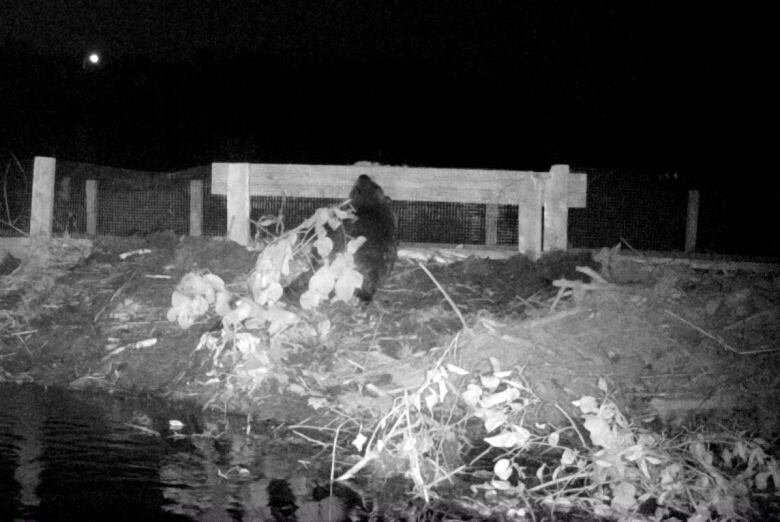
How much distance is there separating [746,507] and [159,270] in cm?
614

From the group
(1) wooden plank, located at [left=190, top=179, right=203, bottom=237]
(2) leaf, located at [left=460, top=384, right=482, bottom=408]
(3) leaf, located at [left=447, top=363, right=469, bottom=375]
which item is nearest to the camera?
(2) leaf, located at [left=460, top=384, right=482, bottom=408]

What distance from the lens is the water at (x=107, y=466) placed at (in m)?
4.24

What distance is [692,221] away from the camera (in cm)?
1283

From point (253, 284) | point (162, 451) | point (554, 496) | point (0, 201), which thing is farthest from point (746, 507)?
point (0, 201)

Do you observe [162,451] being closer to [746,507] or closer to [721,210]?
[746,507]

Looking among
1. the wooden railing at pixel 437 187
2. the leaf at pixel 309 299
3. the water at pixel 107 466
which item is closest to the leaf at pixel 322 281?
the leaf at pixel 309 299

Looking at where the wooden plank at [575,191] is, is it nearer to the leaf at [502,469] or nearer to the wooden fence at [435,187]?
the wooden fence at [435,187]

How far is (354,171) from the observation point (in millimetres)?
9320

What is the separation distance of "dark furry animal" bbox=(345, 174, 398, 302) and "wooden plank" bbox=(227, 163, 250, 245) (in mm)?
1220

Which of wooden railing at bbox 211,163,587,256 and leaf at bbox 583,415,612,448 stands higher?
wooden railing at bbox 211,163,587,256

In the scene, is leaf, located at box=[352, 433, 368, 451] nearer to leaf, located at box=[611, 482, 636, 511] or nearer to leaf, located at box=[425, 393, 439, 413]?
leaf, located at box=[425, 393, 439, 413]

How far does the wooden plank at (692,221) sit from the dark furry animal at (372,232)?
5.99 meters

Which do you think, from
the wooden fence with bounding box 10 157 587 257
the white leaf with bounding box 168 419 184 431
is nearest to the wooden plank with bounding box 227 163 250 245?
the wooden fence with bounding box 10 157 587 257

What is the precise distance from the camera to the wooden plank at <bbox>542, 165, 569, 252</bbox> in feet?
30.1
